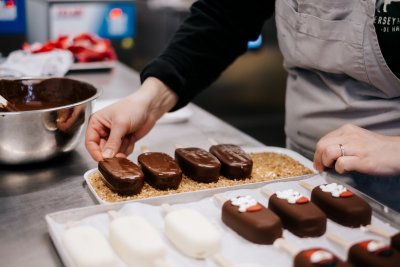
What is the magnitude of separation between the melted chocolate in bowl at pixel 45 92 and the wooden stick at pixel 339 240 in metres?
0.89

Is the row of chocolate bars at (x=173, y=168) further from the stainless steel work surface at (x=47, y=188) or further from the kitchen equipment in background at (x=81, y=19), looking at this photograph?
the kitchen equipment in background at (x=81, y=19)

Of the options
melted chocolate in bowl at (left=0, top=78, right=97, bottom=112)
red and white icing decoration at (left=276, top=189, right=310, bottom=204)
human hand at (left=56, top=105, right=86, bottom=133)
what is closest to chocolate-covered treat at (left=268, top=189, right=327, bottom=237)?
red and white icing decoration at (left=276, top=189, right=310, bottom=204)

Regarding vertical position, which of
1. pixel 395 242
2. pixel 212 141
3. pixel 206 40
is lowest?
pixel 212 141

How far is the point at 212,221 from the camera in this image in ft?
3.95

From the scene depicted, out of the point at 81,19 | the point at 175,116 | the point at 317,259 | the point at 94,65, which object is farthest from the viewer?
the point at 81,19

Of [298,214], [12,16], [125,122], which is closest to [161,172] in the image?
[125,122]

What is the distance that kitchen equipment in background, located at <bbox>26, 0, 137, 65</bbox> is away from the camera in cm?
334

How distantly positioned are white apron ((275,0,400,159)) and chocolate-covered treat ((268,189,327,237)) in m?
0.45

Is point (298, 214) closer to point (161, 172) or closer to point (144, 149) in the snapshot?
point (161, 172)

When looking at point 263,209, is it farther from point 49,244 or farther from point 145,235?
point 49,244

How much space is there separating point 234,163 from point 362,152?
1.06 feet

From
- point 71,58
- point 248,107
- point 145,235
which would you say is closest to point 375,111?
point 145,235

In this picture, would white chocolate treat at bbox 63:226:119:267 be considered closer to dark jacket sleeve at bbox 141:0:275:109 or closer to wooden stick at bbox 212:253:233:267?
wooden stick at bbox 212:253:233:267

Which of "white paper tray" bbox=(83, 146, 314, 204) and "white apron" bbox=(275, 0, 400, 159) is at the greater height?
"white apron" bbox=(275, 0, 400, 159)
